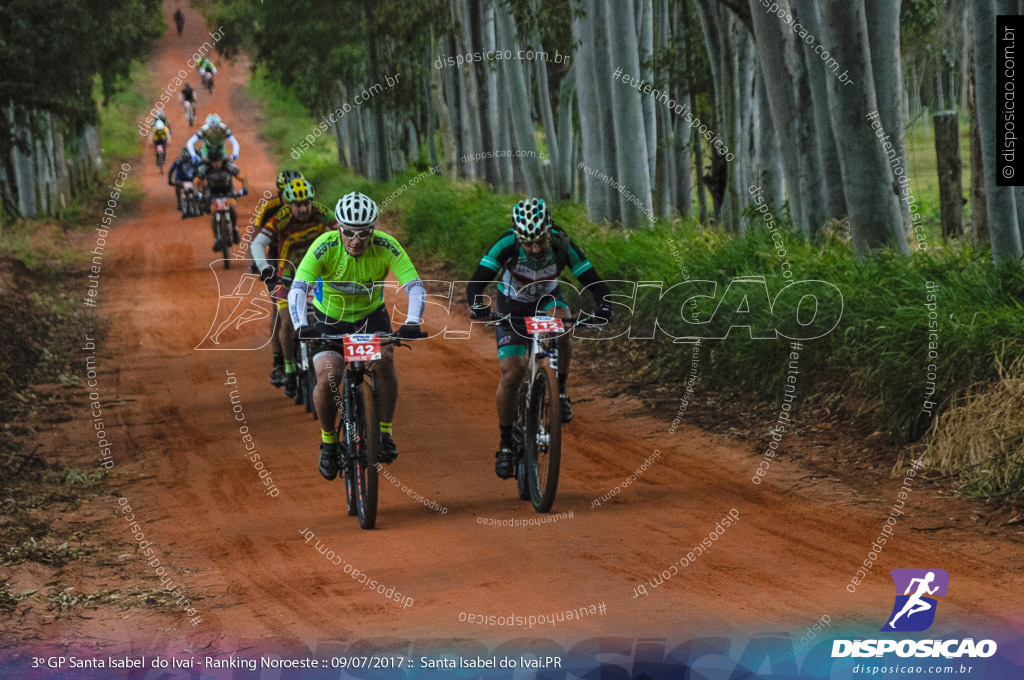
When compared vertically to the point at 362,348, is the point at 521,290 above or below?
above

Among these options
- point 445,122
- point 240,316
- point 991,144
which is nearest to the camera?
point 991,144

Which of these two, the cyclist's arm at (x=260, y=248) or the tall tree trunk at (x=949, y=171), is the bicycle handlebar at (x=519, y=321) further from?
the tall tree trunk at (x=949, y=171)

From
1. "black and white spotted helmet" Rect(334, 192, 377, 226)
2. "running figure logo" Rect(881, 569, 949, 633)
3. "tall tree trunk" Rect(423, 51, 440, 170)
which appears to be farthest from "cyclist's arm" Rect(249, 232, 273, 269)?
"tall tree trunk" Rect(423, 51, 440, 170)

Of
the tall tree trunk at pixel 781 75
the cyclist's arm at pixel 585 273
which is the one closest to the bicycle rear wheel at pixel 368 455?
the cyclist's arm at pixel 585 273

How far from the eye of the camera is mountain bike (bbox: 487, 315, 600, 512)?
768cm

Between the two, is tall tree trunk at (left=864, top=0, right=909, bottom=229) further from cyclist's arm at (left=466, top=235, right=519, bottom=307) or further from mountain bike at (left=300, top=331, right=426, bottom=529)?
mountain bike at (left=300, top=331, right=426, bottom=529)

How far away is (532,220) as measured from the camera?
799 cm

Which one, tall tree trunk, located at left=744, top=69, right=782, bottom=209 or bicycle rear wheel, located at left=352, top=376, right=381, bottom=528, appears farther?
tall tree trunk, located at left=744, top=69, right=782, bottom=209

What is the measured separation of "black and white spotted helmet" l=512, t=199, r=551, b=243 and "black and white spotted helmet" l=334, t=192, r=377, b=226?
102 centimetres

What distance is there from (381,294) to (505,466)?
1.70 metres

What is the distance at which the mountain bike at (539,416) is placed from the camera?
25.2 feet

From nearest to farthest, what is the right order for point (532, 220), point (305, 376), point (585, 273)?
point (532, 220)
point (585, 273)
point (305, 376)

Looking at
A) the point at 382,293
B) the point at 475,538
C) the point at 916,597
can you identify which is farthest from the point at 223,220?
the point at 916,597

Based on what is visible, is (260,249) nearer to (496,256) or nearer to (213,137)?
(496,256)
